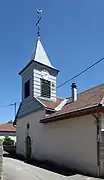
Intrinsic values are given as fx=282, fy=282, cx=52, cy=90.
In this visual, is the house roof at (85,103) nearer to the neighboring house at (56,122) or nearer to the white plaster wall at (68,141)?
the neighboring house at (56,122)

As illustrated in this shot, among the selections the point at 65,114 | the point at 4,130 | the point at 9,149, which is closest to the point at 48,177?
the point at 65,114

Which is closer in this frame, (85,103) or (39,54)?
(85,103)

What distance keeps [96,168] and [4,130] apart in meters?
38.1

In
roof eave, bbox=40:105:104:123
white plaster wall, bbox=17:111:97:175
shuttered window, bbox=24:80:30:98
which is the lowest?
white plaster wall, bbox=17:111:97:175

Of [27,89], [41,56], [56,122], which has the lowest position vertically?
[56,122]

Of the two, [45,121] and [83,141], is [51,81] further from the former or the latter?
[83,141]

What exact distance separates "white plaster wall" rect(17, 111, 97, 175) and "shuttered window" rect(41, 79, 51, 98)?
218 cm

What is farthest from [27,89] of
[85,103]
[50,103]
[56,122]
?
[85,103]

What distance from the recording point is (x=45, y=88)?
82.8ft

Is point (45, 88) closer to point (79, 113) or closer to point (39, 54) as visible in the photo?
point (39, 54)

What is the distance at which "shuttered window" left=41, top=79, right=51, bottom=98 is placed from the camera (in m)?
24.9

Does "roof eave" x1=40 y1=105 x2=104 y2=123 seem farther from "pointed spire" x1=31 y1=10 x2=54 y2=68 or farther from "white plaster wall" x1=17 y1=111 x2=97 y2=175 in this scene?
"pointed spire" x1=31 y1=10 x2=54 y2=68

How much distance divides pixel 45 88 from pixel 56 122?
6.53m

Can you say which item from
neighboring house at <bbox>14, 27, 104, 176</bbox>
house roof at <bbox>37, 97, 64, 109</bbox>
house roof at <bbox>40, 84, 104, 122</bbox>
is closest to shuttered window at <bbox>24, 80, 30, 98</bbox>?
neighboring house at <bbox>14, 27, 104, 176</bbox>
